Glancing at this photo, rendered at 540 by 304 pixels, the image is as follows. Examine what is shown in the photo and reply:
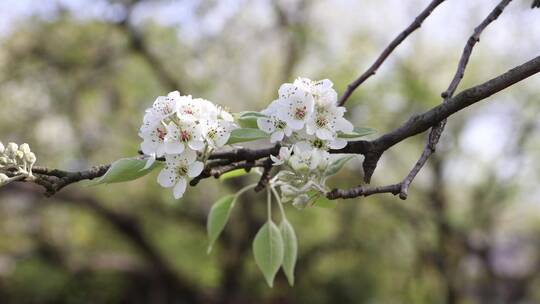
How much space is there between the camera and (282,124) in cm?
74

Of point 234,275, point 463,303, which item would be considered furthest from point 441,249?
point 234,275

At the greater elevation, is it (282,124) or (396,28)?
(396,28)

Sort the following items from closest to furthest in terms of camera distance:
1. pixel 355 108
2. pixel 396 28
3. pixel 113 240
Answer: pixel 355 108
pixel 396 28
pixel 113 240

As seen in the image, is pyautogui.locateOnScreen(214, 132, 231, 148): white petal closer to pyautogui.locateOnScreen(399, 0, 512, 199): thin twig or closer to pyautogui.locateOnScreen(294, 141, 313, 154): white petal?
pyautogui.locateOnScreen(294, 141, 313, 154): white petal

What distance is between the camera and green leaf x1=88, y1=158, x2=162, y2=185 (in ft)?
2.22

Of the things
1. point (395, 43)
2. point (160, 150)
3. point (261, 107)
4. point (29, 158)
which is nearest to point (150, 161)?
point (160, 150)

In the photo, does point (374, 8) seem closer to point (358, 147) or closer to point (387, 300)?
point (387, 300)

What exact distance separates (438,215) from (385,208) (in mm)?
617

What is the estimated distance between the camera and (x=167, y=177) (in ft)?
2.37

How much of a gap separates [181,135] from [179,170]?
1.6 inches

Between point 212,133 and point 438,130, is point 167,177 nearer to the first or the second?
point 212,133

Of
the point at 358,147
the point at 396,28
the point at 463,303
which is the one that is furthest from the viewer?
the point at 463,303

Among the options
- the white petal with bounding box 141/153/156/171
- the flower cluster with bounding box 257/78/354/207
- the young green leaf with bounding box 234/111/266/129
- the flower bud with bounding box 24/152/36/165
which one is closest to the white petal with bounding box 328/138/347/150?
the flower cluster with bounding box 257/78/354/207

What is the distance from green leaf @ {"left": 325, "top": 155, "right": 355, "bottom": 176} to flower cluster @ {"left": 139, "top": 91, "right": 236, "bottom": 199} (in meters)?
0.12
